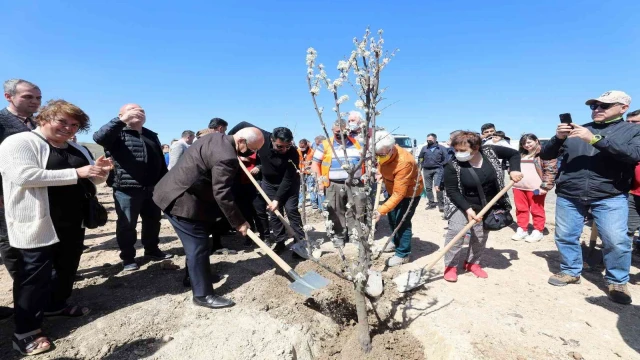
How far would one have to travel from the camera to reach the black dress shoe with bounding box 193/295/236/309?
8.85 feet

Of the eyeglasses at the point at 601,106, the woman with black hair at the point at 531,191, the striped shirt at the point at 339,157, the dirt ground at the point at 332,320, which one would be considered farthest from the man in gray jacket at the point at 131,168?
the woman with black hair at the point at 531,191

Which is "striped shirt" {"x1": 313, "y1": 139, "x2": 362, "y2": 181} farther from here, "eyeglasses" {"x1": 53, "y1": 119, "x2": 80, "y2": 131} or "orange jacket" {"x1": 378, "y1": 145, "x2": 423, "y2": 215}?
"eyeglasses" {"x1": 53, "y1": 119, "x2": 80, "y2": 131}

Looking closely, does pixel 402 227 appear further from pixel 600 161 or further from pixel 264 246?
pixel 600 161

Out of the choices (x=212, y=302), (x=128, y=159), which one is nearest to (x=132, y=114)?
(x=128, y=159)

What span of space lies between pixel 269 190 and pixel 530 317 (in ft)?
10.6

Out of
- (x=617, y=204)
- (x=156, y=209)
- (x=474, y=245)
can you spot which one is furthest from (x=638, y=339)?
(x=156, y=209)

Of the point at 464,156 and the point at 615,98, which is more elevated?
the point at 615,98

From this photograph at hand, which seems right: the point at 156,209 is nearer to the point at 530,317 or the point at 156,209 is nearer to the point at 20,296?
the point at 20,296

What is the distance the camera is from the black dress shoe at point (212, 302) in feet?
8.85

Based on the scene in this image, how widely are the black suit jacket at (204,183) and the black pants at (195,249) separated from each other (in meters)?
0.09

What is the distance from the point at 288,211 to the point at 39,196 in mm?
2560

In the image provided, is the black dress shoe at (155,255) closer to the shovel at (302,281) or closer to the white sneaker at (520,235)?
the shovel at (302,281)

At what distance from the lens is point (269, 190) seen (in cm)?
416

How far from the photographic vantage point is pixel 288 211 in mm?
4094
